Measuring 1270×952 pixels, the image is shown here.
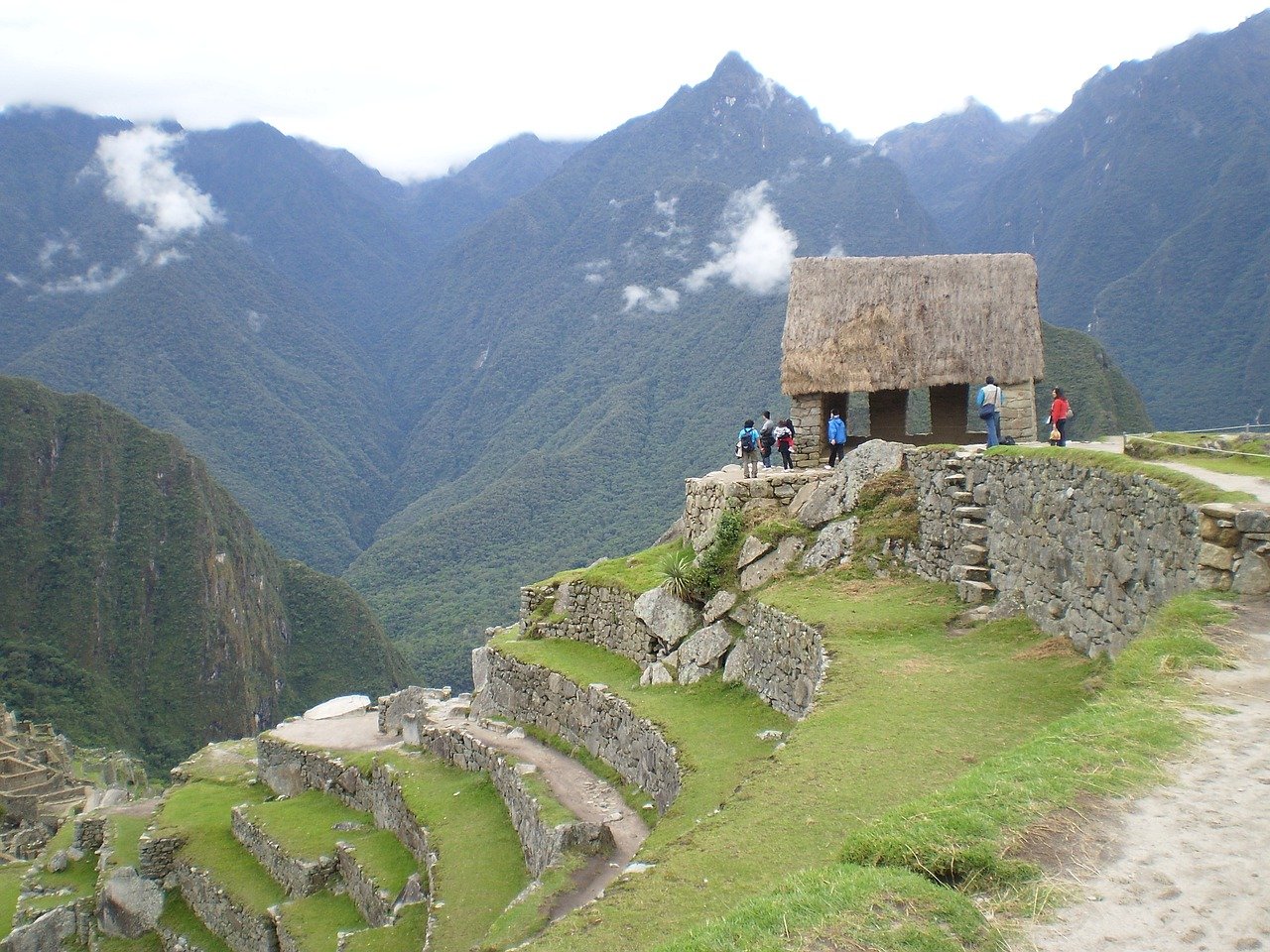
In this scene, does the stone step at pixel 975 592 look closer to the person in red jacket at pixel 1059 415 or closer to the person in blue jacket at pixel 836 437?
the person in red jacket at pixel 1059 415

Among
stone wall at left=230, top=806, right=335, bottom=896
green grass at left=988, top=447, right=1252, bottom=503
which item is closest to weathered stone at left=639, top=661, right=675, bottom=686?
green grass at left=988, top=447, right=1252, bottom=503

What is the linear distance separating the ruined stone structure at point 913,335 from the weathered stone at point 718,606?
5171 millimetres

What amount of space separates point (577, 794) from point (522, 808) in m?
0.98

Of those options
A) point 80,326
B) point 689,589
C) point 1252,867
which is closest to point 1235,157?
point 689,589

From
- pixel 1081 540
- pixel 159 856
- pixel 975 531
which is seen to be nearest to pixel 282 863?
pixel 159 856

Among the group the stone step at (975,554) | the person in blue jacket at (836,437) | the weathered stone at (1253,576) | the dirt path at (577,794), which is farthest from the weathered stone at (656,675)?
the weathered stone at (1253,576)

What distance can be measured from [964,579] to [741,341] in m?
98.9

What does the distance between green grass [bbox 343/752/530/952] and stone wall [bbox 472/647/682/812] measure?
1390 mm

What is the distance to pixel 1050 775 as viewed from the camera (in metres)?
5.77

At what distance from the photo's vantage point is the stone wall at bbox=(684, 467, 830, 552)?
53.1ft

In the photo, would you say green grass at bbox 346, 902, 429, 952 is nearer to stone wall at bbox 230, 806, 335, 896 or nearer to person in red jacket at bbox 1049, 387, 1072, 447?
stone wall at bbox 230, 806, 335, 896

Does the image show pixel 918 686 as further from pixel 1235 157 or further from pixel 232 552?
pixel 232 552

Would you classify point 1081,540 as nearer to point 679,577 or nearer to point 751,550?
point 751,550

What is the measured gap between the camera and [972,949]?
4.36 meters
